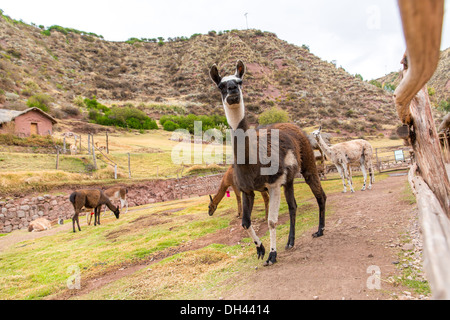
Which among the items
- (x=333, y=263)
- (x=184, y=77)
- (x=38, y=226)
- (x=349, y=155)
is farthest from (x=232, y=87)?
(x=184, y=77)

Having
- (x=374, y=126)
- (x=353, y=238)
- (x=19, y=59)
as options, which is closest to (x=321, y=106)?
(x=374, y=126)

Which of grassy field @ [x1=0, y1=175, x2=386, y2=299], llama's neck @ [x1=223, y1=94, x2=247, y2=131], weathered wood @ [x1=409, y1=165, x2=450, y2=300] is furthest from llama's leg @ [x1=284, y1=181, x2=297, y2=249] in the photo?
weathered wood @ [x1=409, y1=165, x2=450, y2=300]

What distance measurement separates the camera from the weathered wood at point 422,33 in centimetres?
105

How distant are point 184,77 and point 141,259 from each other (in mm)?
89039

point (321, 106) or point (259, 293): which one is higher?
point (321, 106)

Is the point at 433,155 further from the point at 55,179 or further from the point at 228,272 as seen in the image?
the point at 55,179

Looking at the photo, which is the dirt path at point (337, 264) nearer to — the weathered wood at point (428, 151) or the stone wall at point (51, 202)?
the weathered wood at point (428, 151)

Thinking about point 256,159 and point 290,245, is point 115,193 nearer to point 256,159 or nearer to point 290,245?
point 290,245

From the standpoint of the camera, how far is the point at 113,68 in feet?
290

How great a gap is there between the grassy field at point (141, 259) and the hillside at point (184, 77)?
1883 inches

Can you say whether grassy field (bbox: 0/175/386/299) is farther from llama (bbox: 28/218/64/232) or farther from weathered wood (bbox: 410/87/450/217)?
llama (bbox: 28/218/64/232)

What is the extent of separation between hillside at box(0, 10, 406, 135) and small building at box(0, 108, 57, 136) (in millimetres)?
15757

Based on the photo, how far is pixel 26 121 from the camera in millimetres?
30062

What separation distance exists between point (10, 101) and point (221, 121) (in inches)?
1676
